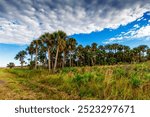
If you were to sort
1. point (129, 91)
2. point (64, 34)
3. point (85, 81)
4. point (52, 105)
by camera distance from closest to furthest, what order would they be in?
1. point (52, 105)
2. point (129, 91)
3. point (85, 81)
4. point (64, 34)

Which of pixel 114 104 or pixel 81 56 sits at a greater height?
pixel 81 56

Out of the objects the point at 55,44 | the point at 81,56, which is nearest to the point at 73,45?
the point at 55,44

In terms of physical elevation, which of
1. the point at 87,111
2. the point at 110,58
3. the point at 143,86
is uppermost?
the point at 110,58

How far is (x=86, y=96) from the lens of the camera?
6.81 m

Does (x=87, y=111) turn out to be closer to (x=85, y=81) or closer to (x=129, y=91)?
(x=129, y=91)

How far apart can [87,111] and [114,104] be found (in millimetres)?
934

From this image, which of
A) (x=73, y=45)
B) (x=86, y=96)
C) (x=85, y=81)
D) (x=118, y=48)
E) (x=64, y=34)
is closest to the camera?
(x=86, y=96)

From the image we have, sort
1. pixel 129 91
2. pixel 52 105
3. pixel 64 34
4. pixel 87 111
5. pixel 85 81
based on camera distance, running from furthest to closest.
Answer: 1. pixel 64 34
2. pixel 85 81
3. pixel 129 91
4. pixel 52 105
5. pixel 87 111

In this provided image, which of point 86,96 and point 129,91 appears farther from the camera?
point 86,96

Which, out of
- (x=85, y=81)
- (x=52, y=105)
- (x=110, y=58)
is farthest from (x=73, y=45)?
(x=52, y=105)

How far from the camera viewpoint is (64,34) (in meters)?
43.0

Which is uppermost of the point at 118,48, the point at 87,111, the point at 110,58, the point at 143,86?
the point at 118,48

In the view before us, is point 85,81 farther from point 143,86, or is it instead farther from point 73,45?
point 73,45

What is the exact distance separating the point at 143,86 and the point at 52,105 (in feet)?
12.5
